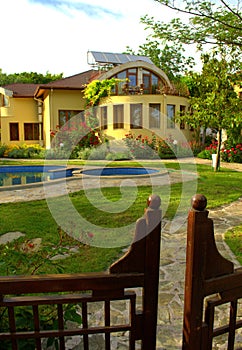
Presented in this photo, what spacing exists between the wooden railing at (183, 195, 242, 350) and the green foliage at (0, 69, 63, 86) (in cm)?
4259

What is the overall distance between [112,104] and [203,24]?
1601 cm

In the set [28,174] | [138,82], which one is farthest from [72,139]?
[138,82]

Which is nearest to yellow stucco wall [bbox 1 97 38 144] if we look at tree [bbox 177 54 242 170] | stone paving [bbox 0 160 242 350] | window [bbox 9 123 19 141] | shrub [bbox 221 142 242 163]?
window [bbox 9 123 19 141]

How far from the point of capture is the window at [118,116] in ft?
71.7

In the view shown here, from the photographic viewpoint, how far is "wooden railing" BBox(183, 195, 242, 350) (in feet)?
5.66

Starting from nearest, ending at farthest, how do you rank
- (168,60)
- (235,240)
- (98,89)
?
(235,240)
(98,89)
(168,60)

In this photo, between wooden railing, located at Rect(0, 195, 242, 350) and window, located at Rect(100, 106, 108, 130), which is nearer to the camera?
wooden railing, located at Rect(0, 195, 242, 350)

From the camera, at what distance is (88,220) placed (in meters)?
6.55

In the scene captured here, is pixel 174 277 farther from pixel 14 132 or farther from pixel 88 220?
pixel 14 132

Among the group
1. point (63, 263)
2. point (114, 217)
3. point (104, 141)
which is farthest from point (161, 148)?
point (63, 263)

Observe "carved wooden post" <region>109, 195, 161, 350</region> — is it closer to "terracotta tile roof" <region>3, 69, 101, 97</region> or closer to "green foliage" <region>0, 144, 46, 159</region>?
"green foliage" <region>0, 144, 46, 159</region>

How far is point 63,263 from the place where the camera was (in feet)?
14.6

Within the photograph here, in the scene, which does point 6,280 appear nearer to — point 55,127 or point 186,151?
point 186,151

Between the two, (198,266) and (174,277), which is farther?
(174,277)
